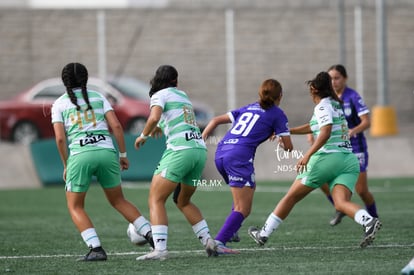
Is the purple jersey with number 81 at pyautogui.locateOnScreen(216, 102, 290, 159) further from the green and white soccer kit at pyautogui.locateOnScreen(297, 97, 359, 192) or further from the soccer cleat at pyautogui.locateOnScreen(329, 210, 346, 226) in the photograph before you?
the soccer cleat at pyautogui.locateOnScreen(329, 210, 346, 226)

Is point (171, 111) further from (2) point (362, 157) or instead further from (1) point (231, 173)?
(2) point (362, 157)

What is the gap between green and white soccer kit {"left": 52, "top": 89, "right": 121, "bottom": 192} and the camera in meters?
10.8

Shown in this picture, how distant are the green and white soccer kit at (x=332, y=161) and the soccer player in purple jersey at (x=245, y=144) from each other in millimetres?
385

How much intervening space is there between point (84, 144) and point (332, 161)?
8.22ft

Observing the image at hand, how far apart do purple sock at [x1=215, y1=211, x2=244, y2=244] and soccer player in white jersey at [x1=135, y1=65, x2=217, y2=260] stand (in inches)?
11.8

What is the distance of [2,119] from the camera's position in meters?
30.9

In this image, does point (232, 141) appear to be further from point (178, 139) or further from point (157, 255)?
point (157, 255)

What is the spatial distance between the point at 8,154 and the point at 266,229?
13.6 metres

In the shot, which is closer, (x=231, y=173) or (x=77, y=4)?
(x=231, y=173)

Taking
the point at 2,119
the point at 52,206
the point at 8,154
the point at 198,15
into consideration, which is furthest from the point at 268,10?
the point at 52,206

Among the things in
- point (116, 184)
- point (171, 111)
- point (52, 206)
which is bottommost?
point (52, 206)

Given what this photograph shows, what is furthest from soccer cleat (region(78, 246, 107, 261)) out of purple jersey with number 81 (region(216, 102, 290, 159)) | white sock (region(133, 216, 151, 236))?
purple jersey with number 81 (region(216, 102, 290, 159))

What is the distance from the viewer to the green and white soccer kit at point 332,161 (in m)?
11.5

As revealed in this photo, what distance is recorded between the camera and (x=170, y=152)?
35.7ft
